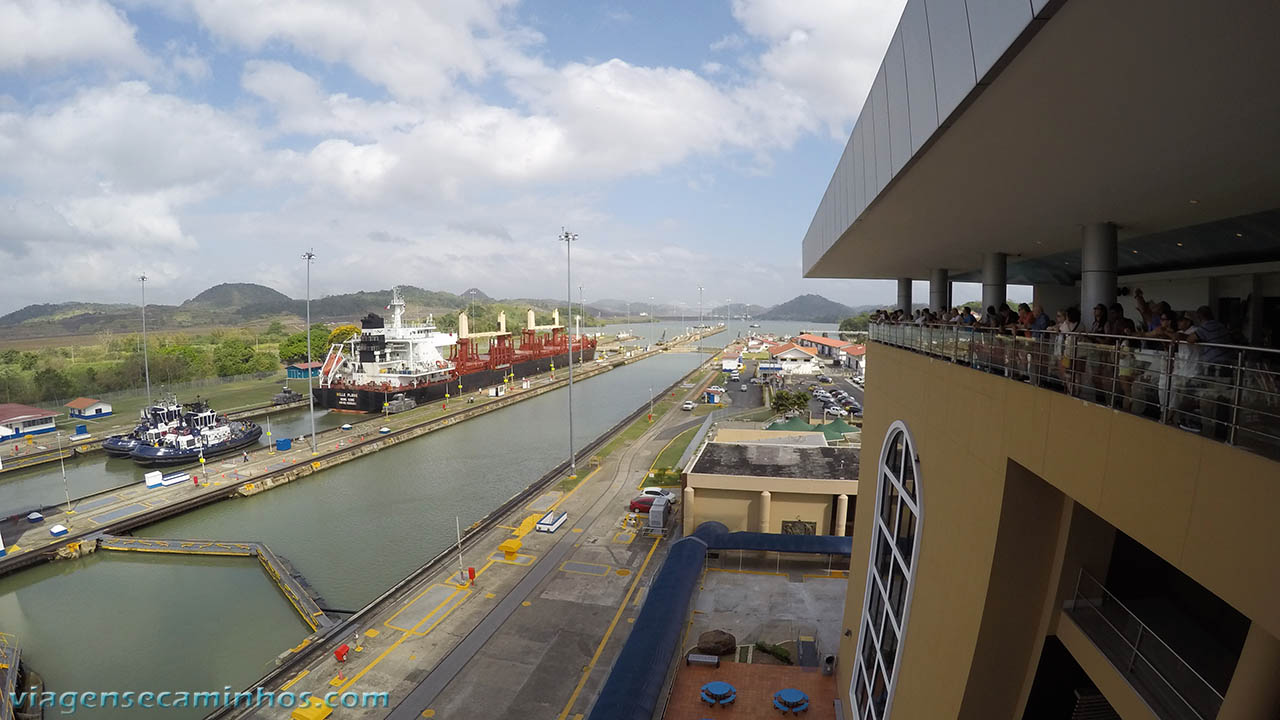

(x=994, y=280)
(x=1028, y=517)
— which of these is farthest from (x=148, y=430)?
(x=1028, y=517)

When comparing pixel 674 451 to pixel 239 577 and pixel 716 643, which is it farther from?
pixel 239 577

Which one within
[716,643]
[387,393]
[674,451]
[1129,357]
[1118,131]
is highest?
[1118,131]

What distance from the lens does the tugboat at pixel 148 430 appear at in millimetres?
23375

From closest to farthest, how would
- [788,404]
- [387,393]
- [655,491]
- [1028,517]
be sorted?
1. [1028,517]
2. [655,491]
3. [788,404]
4. [387,393]

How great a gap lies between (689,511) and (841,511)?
382cm

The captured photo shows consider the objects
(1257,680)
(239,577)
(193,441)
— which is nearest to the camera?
(1257,680)

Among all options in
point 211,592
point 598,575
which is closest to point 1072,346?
point 598,575

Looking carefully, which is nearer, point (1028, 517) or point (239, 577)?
point (1028, 517)

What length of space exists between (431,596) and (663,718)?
5.99 meters

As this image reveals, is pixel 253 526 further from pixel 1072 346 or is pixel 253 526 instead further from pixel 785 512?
pixel 1072 346

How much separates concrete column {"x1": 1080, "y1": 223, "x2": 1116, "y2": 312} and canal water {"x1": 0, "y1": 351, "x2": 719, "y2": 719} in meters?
12.9

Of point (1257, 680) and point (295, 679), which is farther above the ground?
point (1257, 680)

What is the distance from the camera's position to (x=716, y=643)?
10047 millimetres

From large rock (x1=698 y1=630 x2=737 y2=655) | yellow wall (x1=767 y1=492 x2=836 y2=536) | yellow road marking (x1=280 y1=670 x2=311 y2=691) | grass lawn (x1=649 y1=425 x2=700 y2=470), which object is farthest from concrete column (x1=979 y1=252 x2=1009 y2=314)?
grass lawn (x1=649 y1=425 x2=700 y2=470)
